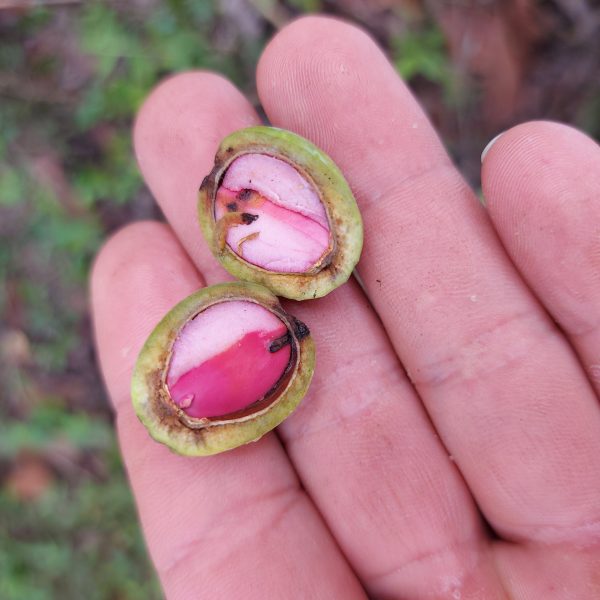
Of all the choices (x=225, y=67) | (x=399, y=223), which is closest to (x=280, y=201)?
(x=399, y=223)

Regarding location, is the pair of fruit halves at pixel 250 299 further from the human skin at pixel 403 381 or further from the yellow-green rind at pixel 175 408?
the human skin at pixel 403 381

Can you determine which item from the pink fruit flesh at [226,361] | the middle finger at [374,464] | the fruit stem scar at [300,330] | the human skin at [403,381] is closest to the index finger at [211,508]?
the human skin at [403,381]

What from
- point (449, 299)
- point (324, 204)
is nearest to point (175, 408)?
point (324, 204)

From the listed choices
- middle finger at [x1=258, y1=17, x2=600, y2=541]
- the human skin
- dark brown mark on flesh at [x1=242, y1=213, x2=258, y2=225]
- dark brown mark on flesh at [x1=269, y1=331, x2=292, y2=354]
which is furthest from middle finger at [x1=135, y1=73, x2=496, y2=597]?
dark brown mark on flesh at [x1=242, y1=213, x2=258, y2=225]

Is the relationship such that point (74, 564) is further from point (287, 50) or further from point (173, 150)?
point (287, 50)

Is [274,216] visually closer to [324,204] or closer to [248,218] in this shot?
[248,218]

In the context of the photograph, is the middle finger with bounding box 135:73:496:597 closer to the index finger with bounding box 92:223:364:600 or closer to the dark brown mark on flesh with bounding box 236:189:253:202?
the index finger with bounding box 92:223:364:600
